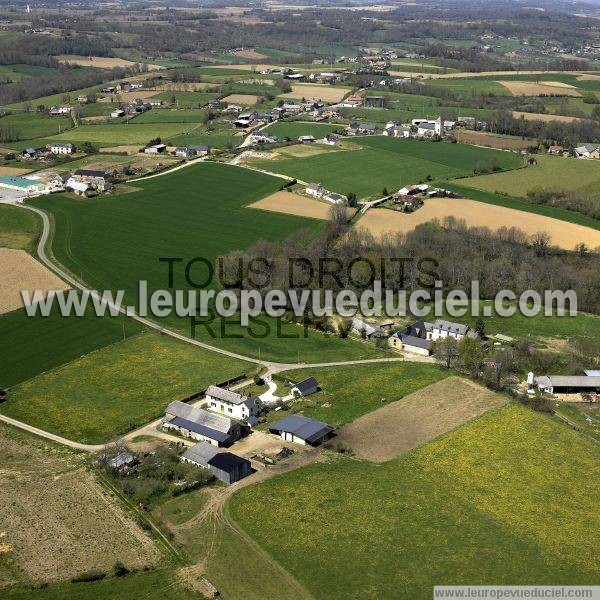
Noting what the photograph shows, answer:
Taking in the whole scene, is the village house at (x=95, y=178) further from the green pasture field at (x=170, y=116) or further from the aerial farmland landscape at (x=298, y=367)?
the green pasture field at (x=170, y=116)

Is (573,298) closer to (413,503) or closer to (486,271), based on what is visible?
(486,271)

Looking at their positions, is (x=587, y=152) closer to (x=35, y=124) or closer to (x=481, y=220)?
(x=481, y=220)

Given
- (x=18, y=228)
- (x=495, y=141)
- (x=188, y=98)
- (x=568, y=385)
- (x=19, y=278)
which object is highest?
(x=188, y=98)

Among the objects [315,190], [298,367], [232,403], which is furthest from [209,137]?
[232,403]

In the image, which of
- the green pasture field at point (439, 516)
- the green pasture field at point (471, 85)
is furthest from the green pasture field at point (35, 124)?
the green pasture field at point (439, 516)

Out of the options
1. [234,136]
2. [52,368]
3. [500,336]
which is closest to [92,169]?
[234,136]

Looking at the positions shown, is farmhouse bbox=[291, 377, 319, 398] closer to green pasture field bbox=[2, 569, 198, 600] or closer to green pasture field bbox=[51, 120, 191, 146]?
green pasture field bbox=[2, 569, 198, 600]
